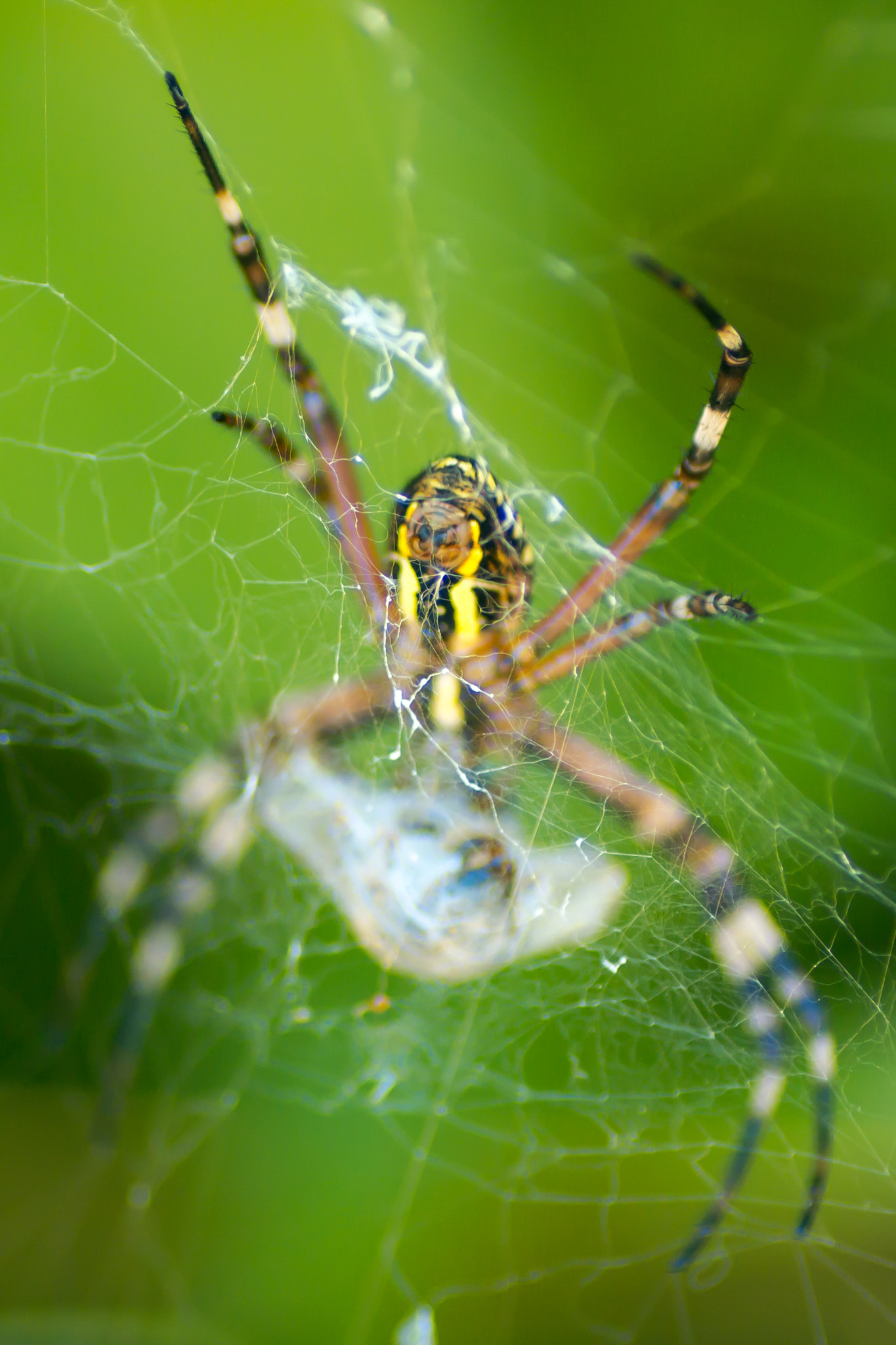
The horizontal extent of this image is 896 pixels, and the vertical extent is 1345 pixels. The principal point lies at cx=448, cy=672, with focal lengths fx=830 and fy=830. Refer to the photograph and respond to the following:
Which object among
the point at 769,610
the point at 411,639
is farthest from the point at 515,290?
the point at 411,639

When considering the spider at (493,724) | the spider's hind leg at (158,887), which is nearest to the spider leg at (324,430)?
the spider at (493,724)

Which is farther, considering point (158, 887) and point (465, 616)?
point (158, 887)

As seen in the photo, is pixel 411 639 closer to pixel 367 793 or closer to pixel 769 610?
pixel 367 793

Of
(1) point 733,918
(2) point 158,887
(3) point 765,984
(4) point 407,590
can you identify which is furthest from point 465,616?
(2) point 158,887

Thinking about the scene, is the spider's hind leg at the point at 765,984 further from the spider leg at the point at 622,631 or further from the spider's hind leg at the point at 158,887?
the spider's hind leg at the point at 158,887

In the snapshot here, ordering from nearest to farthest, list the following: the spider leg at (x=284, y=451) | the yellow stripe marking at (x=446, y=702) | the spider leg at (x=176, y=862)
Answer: the spider leg at (x=284, y=451), the yellow stripe marking at (x=446, y=702), the spider leg at (x=176, y=862)

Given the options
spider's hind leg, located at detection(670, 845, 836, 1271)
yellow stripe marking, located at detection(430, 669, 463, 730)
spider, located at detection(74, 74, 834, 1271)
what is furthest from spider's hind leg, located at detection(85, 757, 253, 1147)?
spider's hind leg, located at detection(670, 845, 836, 1271)

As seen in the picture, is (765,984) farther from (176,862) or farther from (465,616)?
(176,862)
